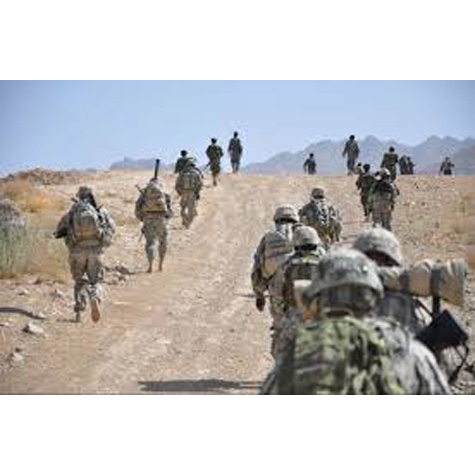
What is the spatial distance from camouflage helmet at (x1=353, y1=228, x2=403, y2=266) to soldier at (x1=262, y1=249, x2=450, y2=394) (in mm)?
812

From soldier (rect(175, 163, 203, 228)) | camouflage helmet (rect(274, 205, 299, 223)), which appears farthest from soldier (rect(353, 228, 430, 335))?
soldier (rect(175, 163, 203, 228))

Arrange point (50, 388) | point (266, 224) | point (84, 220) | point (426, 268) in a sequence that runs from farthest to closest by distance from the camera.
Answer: point (266, 224) < point (84, 220) < point (50, 388) < point (426, 268)

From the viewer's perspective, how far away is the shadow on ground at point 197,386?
8641mm

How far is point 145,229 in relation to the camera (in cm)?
1510

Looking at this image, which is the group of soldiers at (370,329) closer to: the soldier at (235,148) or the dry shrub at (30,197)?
the dry shrub at (30,197)

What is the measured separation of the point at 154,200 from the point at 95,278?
374cm

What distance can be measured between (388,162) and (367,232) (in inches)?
Result: 806

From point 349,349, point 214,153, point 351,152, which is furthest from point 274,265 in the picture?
point 351,152

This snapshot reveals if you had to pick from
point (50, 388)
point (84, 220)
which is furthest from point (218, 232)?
point (50, 388)

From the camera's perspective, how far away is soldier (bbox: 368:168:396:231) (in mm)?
18422

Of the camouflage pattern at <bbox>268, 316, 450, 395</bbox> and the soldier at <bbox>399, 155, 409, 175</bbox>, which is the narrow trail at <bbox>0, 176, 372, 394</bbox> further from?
the soldier at <bbox>399, 155, 409, 175</bbox>

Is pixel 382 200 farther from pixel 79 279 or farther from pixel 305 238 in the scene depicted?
pixel 305 238

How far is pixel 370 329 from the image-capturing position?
393cm

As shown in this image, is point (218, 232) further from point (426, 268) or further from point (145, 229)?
point (426, 268)
